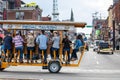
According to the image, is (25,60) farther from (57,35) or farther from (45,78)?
(45,78)

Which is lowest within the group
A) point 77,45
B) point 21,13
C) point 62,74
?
point 62,74

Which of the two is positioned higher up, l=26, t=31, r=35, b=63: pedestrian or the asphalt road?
l=26, t=31, r=35, b=63: pedestrian

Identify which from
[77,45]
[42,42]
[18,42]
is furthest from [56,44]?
[18,42]

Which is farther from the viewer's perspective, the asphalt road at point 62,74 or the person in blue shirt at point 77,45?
the person in blue shirt at point 77,45

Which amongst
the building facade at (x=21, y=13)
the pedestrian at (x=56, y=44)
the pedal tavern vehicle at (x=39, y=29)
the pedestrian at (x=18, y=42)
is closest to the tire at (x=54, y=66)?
the pedal tavern vehicle at (x=39, y=29)

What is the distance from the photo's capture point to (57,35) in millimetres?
25312

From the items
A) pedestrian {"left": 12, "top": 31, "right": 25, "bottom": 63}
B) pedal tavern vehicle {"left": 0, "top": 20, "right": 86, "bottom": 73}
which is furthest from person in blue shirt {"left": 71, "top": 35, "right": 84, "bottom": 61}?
pedestrian {"left": 12, "top": 31, "right": 25, "bottom": 63}

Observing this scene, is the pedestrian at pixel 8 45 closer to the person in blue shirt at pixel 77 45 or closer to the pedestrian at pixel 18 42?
the pedestrian at pixel 18 42

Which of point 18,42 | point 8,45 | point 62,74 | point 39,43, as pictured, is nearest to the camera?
point 62,74

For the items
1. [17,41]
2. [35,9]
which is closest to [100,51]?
[35,9]

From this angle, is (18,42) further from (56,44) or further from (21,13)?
(21,13)

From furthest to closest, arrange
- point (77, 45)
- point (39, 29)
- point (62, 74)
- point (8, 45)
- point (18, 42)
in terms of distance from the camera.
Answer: point (77, 45) → point (39, 29) → point (8, 45) → point (18, 42) → point (62, 74)

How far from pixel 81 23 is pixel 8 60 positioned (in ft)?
14.2

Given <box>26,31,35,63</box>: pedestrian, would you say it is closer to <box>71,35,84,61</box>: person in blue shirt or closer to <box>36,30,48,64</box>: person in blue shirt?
<box>36,30,48,64</box>: person in blue shirt
